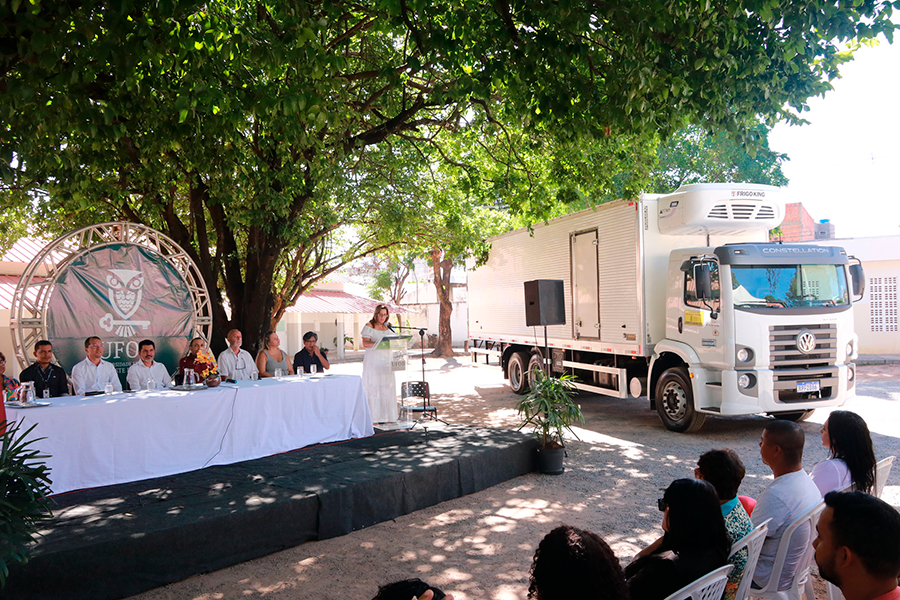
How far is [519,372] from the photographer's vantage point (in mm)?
14867

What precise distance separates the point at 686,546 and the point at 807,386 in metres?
7.52

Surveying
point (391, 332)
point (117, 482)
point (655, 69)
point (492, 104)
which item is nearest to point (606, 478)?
point (391, 332)

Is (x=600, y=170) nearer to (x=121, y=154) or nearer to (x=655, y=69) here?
(x=655, y=69)

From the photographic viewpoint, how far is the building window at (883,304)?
2203cm

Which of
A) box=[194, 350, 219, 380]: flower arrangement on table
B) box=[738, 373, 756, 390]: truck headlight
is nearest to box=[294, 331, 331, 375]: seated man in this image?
box=[194, 350, 219, 380]: flower arrangement on table

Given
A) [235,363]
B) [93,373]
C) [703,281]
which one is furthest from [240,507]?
[703,281]

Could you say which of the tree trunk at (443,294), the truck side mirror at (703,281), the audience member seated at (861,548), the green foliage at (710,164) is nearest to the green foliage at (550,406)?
the truck side mirror at (703,281)

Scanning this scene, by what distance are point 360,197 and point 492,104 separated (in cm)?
432

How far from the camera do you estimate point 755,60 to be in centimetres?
603

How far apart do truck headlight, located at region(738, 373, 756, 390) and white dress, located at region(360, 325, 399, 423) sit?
493cm

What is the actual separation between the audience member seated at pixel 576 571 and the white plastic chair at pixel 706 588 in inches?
18.1

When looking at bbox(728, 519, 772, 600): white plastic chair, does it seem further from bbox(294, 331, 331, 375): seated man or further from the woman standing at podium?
bbox(294, 331, 331, 375): seated man

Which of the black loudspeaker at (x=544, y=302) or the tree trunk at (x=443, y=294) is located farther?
the tree trunk at (x=443, y=294)

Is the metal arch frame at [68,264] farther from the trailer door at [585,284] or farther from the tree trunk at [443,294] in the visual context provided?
the tree trunk at [443,294]
